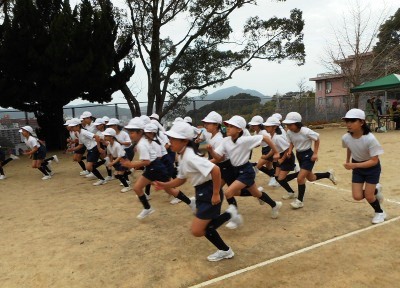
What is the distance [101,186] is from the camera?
310 inches

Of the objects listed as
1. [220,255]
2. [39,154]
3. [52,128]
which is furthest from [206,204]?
[52,128]

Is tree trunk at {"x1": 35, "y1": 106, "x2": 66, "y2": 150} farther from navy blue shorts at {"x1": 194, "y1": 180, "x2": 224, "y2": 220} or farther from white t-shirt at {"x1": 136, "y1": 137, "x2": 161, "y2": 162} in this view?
navy blue shorts at {"x1": 194, "y1": 180, "x2": 224, "y2": 220}

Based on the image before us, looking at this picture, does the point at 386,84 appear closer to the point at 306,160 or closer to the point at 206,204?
the point at 306,160

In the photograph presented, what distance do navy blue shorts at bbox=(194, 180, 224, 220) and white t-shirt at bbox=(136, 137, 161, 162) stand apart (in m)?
1.73

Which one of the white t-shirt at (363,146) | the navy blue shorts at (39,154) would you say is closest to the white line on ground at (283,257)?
A: the white t-shirt at (363,146)

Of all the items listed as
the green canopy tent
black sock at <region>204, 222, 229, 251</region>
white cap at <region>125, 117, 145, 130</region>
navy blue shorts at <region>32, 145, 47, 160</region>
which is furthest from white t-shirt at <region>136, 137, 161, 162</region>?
the green canopy tent

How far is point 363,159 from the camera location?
452 centimetres

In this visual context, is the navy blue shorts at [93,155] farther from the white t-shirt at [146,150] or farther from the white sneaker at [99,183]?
the white t-shirt at [146,150]

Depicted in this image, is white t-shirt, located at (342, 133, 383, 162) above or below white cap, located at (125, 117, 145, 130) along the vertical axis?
below

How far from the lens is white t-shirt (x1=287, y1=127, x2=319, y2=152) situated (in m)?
5.29

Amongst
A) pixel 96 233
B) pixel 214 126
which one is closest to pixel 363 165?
pixel 214 126

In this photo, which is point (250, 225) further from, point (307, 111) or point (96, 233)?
point (307, 111)

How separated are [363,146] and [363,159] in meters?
0.22

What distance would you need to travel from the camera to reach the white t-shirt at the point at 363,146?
169 inches
